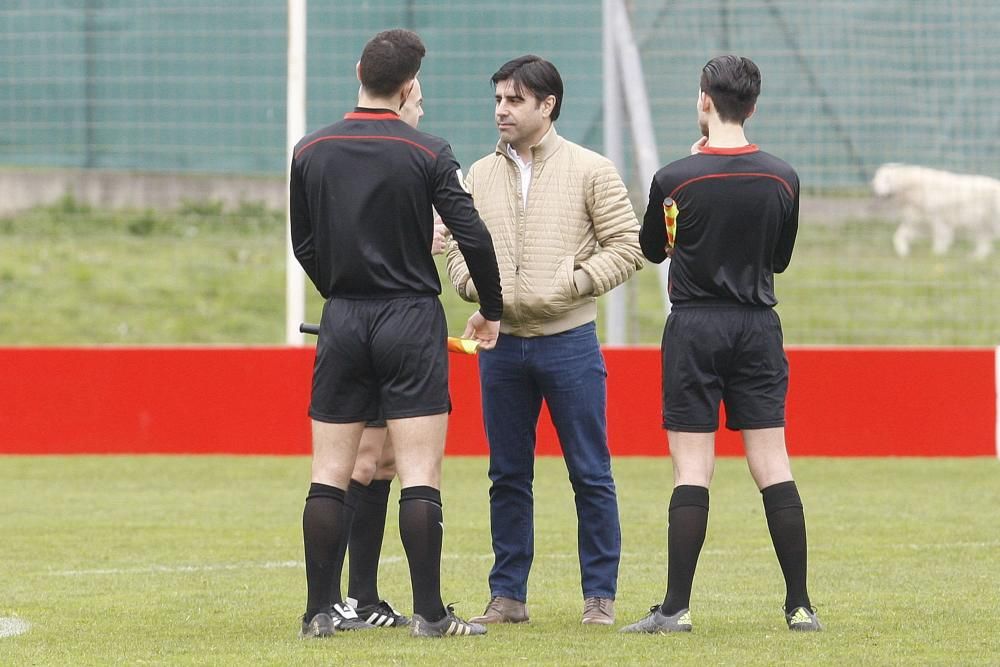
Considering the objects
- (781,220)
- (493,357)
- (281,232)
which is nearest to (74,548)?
(493,357)

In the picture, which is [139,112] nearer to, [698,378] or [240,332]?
[240,332]

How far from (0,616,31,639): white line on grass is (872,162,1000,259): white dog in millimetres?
7365

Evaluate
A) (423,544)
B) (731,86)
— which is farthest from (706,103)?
(423,544)

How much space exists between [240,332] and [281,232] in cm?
182

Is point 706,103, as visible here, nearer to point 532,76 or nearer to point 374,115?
point 532,76

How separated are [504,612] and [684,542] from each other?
2.52ft

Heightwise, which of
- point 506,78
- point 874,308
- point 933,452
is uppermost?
point 506,78

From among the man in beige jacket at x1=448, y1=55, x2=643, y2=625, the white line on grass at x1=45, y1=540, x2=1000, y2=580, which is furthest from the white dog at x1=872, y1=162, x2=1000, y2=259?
the man in beige jacket at x1=448, y1=55, x2=643, y2=625

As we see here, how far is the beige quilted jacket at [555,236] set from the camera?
19.0ft

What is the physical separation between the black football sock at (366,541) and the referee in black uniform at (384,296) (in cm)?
33

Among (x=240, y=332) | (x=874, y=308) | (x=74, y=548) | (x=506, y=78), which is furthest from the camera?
(x=240, y=332)

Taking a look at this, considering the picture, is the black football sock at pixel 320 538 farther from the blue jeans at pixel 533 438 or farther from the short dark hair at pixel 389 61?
the short dark hair at pixel 389 61

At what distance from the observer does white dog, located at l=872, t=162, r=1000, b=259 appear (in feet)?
38.0

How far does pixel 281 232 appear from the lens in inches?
465
